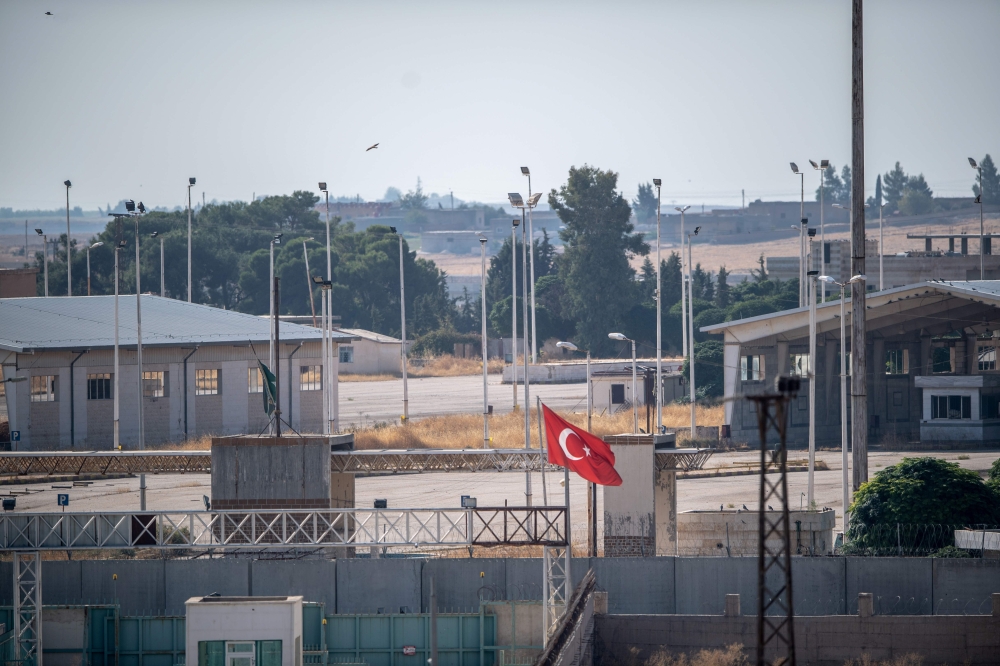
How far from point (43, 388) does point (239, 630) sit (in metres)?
30.4

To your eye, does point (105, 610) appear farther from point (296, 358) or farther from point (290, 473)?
point (296, 358)

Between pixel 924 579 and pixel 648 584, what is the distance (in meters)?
6.42

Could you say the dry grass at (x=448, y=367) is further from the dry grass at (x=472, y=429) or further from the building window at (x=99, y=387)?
the building window at (x=99, y=387)

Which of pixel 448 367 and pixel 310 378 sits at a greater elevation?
pixel 310 378

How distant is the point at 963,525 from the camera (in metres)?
29.9

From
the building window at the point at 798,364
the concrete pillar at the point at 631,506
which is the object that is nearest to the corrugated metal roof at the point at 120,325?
the building window at the point at 798,364

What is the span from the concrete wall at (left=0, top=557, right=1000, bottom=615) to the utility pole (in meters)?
4.25

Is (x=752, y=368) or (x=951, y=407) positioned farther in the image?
(x=752, y=368)

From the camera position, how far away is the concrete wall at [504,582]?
27453mm

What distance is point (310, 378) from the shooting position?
190 ft

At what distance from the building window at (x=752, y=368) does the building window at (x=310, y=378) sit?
20.8 meters

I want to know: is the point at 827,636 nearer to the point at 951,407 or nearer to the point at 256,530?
the point at 256,530

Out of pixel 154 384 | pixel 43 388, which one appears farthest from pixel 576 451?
pixel 43 388

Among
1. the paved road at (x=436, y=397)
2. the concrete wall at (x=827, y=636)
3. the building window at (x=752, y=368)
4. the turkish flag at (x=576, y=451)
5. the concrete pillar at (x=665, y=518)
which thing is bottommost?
the concrete wall at (x=827, y=636)
